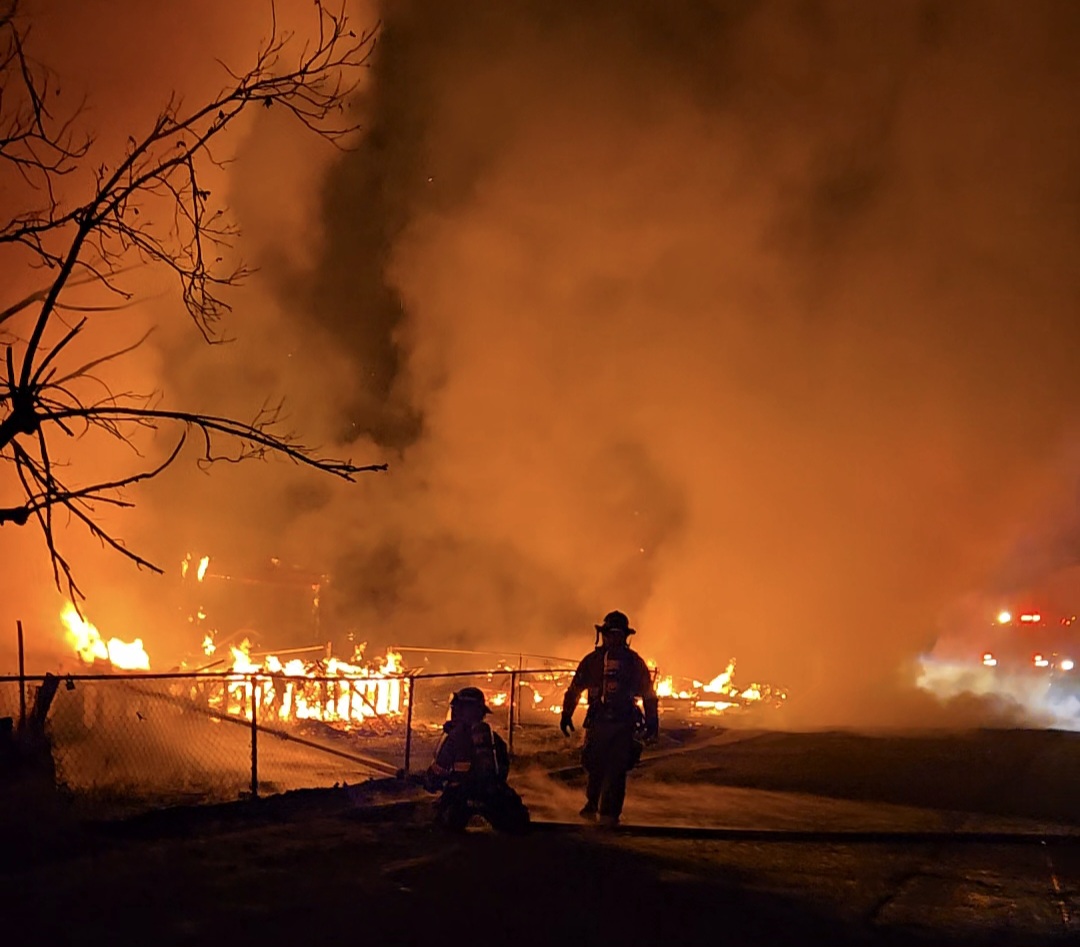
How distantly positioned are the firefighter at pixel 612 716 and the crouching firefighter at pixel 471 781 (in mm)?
769

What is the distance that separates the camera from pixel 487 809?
6148mm

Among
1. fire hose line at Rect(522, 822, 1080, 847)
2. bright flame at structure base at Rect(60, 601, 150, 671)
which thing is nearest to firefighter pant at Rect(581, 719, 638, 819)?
fire hose line at Rect(522, 822, 1080, 847)

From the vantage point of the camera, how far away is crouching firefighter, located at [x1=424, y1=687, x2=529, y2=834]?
6.13 metres

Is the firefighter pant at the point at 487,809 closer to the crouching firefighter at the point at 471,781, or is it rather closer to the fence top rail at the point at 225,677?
the crouching firefighter at the point at 471,781

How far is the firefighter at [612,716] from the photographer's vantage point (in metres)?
6.77

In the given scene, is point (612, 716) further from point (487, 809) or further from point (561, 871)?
point (561, 871)

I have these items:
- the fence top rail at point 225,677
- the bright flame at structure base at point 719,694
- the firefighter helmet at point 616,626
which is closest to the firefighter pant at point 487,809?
the firefighter helmet at point 616,626

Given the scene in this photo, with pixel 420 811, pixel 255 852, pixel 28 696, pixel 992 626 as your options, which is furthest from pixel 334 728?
pixel 992 626

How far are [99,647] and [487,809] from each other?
7247mm

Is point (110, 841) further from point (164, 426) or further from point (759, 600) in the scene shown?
point (759, 600)

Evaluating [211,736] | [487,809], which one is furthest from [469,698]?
[211,736]

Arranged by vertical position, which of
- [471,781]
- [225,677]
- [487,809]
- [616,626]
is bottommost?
[487,809]

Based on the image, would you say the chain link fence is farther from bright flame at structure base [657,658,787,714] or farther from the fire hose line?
bright flame at structure base [657,658,787,714]

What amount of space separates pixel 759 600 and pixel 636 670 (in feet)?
39.0
